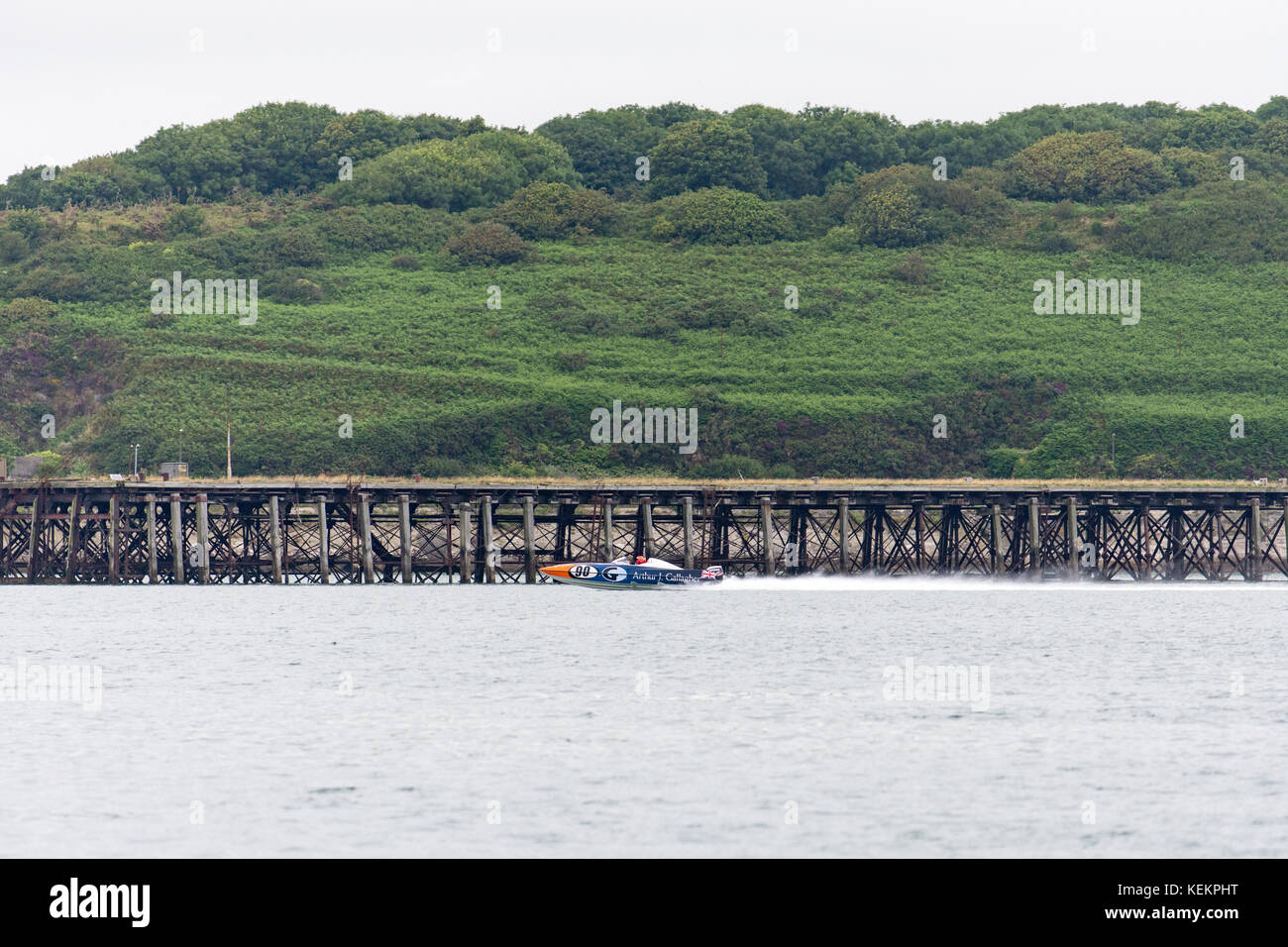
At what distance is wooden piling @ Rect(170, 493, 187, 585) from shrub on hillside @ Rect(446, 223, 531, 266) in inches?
3449

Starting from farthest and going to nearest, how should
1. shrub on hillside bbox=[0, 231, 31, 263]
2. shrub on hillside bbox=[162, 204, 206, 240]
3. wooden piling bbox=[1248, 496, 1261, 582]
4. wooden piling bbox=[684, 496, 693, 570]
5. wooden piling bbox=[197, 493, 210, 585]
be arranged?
shrub on hillside bbox=[162, 204, 206, 240] < shrub on hillside bbox=[0, 231, 31, 263] < wooden piling bbox=[1248, 496, 1261, 582] < wooden piling bbox=[684, 496, 693, 570] < wooden piling bbox=[197, 493, 210, 585]

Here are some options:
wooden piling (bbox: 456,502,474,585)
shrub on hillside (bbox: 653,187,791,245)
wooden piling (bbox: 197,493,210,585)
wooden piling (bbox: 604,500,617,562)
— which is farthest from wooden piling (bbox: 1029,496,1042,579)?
shrub on hillside (bbox: 653,187,791,245)

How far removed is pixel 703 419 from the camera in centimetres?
13662

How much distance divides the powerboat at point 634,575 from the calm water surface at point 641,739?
8870 mm

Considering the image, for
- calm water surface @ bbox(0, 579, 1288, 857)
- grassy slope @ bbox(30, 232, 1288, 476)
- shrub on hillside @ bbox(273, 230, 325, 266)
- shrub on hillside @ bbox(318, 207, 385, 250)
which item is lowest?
calm water surface @ bbox(0, 579, 1288, 857)

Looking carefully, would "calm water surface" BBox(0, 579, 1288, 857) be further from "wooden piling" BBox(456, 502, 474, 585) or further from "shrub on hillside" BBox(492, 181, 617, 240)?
"shrub on hillside" BBox(492, 181, 617, 240)

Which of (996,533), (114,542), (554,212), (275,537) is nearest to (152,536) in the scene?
(114,542)

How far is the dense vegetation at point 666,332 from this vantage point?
438ft

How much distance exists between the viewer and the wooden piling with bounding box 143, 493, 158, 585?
317 ft

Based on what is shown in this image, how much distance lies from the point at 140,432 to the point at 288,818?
9899cm

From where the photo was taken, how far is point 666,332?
159750 mm

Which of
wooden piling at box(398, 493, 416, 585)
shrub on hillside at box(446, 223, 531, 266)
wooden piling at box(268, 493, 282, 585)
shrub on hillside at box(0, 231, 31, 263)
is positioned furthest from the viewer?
shrub on hillside at box(446, 223, 531, 266)
